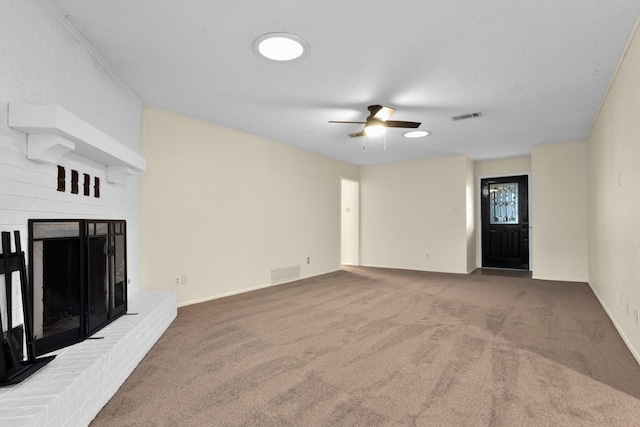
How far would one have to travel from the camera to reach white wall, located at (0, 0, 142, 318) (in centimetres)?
190

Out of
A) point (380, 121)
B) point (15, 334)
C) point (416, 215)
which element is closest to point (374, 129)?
point (380, 121)

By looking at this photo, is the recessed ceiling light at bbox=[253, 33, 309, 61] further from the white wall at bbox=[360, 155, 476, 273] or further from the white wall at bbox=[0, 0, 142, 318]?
the white wall at bbox=[360, 155, 476, 273]

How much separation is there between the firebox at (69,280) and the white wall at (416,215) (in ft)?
20.2

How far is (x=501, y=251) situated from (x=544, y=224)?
1.49 metres

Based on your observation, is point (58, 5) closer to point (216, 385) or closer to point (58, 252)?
point (58, 252)

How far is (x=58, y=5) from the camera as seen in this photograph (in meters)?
2.28

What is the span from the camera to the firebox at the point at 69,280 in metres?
2.11

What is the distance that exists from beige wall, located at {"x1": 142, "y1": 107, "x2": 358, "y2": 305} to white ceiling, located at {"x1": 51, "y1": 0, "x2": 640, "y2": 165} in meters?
0.43

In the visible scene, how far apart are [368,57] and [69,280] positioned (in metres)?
2.89

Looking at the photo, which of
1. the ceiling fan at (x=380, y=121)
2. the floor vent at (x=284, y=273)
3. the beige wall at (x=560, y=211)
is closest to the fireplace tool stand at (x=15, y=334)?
the ceiling fan at (x=380, y=121)

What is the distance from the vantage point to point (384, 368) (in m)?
2.54

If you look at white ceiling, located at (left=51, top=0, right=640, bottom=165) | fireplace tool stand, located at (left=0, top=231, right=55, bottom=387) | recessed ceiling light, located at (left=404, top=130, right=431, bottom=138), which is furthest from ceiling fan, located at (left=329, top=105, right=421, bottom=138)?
fireplace tool stand, located at (left=0, top=231, right=55, bottom=387)

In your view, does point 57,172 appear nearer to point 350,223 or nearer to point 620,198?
point 620,198

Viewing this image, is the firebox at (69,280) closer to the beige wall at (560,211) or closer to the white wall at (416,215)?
the white wall at (416,215)
